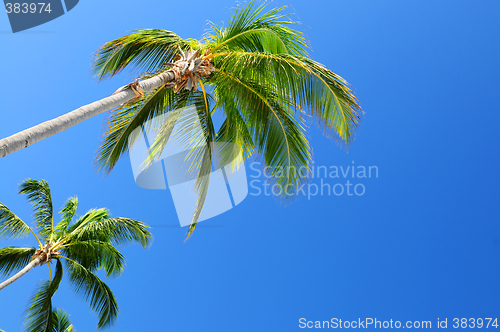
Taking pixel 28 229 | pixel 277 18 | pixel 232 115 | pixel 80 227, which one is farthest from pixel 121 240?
pixel 277 18

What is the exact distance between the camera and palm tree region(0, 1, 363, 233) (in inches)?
229

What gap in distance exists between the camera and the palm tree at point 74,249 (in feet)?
32.2

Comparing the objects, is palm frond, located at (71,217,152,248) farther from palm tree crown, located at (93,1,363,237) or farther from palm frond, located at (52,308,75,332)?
palm tree crown, located at (93,1,363,237)

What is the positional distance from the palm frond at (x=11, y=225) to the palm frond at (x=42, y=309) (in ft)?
4.93

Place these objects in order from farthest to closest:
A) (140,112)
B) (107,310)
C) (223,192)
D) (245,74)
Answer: (107,310), (223,192), (140,112), (245,74)

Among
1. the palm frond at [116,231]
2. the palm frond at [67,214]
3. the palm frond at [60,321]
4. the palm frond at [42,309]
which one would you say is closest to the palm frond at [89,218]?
the palm frond at [67,214]

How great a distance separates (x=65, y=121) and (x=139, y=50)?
11.1 feet

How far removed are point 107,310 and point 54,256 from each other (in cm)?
214

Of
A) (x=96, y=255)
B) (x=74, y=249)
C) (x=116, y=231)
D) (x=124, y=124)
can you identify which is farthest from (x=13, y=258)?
(x=124, y=124)

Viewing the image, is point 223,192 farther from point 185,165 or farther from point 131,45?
point 131,45

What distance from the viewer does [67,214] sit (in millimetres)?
11188

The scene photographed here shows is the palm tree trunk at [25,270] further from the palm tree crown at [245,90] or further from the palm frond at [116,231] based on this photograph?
the palm tree crown at [245,90]

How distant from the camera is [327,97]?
5.81m

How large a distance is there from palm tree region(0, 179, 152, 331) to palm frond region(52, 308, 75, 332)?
4.34ft
